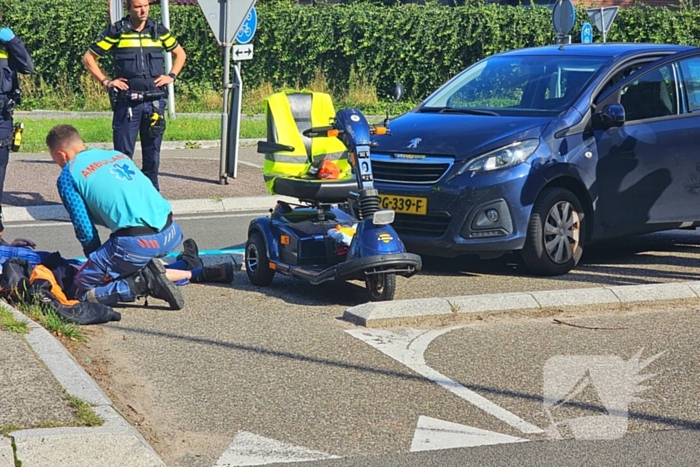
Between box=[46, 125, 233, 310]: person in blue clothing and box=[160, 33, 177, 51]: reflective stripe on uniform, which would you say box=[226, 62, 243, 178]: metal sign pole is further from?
box=[46, 125, 233, 310]: person in blue clothing

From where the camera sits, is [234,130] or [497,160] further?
[234,130]

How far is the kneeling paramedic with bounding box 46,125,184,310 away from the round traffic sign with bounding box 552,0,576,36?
41.9 feet

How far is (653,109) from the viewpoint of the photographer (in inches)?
379

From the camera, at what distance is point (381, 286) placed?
26.0ft

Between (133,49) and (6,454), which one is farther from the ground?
(133,49)

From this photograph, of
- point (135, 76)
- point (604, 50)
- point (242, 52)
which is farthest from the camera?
point (242, 52)

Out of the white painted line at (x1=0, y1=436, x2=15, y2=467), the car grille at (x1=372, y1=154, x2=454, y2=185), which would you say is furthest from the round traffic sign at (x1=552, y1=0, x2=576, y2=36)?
the white painted line at (x1=0, y1=436, x2=15, y2=467)

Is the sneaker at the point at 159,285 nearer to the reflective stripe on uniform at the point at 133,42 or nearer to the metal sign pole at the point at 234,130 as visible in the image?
the reflective stripe on uniform at the point at 133,42

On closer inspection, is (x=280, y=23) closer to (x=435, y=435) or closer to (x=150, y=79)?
(x=150, y=79)

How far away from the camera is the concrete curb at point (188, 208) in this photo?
12.5m

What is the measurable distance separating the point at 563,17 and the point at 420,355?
13.6m

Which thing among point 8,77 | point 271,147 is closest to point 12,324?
point 271,147

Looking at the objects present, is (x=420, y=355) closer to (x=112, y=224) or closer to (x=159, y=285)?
(x=159, y=285)

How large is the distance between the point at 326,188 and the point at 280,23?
59.6 ft
